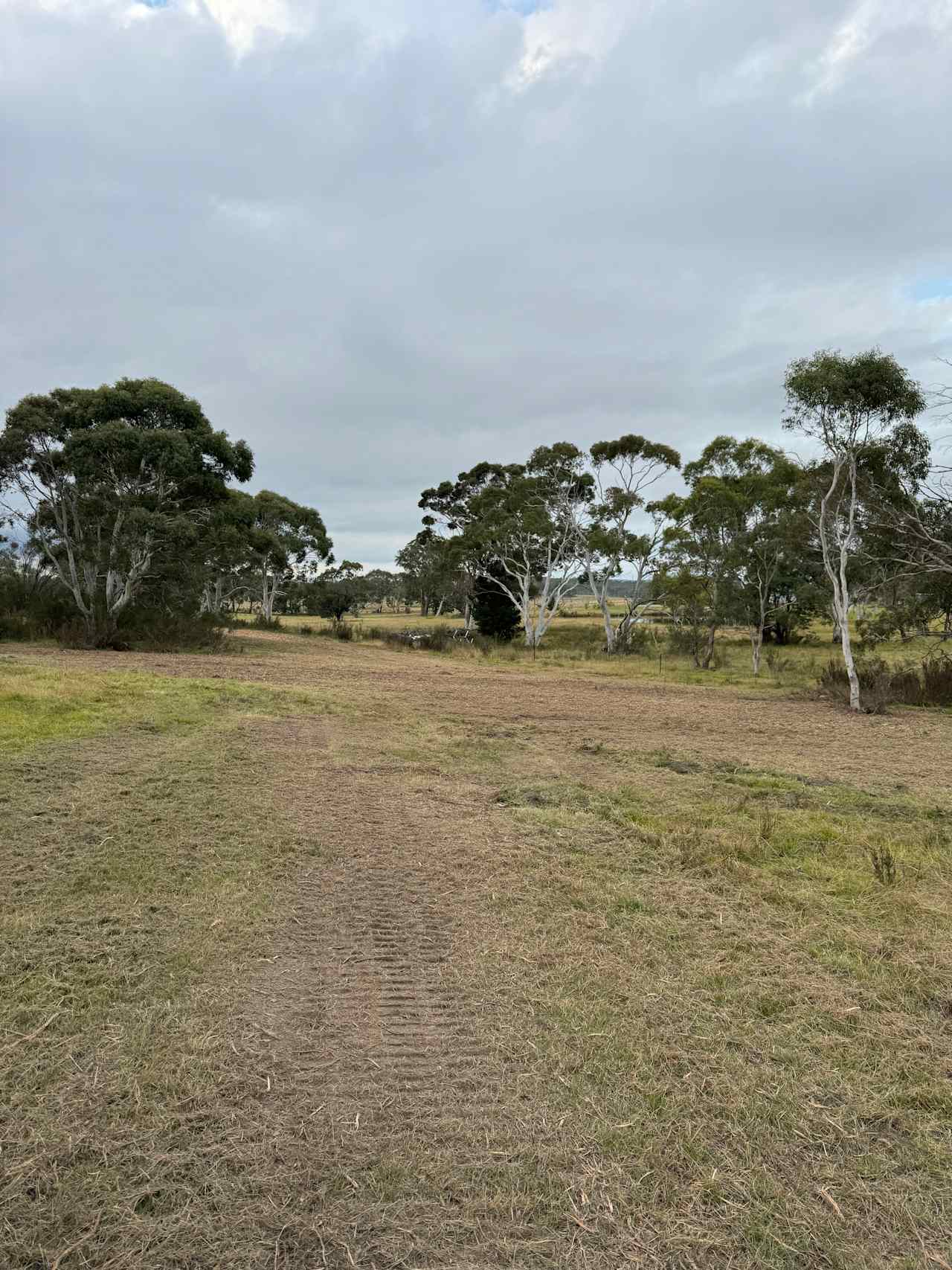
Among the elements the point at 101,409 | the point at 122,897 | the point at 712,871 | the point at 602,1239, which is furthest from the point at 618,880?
the point at 101,409

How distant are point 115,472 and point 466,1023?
2126 cm

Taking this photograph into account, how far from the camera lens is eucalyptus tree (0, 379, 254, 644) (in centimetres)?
1920

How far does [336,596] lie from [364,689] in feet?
134

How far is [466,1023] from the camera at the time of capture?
9.37 feet

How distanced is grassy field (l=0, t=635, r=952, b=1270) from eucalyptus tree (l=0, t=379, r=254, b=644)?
49.6 ft

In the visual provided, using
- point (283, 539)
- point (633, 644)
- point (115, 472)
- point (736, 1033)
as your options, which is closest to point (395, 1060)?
point (736, 1033)

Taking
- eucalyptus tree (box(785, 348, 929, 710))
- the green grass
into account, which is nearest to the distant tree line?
eucalyptus tree (box(785, 348, 929, 710))

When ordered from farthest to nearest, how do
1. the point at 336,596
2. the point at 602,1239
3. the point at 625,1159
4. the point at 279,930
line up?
the point at 336,596 < the point at 279,930 < the point at 625,1159 < the point at 602,1239

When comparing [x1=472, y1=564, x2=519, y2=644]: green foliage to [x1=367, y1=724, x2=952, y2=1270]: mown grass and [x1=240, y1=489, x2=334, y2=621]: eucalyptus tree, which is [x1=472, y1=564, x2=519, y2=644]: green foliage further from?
[x1=367, y1=724, x2=952, y2=1270]: mown grass

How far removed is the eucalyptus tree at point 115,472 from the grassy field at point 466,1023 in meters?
15.1

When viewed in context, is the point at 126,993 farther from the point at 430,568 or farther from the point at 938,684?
the point at 430,568

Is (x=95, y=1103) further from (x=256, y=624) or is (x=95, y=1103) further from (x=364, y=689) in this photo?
(x=256, y=624)

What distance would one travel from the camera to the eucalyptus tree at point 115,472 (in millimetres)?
19203

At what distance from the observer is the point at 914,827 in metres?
5.81
